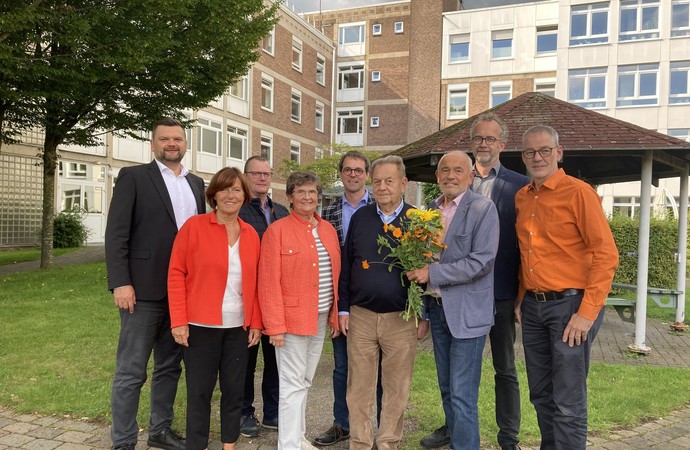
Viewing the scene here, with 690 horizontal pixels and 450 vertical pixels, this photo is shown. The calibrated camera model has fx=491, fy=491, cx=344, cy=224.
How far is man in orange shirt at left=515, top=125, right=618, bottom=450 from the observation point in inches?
125

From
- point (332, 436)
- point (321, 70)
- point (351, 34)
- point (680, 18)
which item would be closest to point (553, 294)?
point (332, 436)

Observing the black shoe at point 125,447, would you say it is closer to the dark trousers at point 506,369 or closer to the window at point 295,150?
the dark trousers at point 506,369

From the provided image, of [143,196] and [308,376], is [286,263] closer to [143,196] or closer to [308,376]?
[308,376]

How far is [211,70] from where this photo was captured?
12.7 metres

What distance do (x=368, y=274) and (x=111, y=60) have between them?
8666 mm

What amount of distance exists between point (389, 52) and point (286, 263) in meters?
35.7

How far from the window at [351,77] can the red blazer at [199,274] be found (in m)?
35.9

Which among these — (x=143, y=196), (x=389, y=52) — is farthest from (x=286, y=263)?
(x=389, y=52)

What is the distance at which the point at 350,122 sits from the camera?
125 ft

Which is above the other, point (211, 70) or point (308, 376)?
point (211, 70)

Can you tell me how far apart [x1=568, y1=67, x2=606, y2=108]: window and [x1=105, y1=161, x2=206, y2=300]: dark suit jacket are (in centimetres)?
2973

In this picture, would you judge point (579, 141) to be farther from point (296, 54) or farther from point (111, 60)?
point (296, 54)

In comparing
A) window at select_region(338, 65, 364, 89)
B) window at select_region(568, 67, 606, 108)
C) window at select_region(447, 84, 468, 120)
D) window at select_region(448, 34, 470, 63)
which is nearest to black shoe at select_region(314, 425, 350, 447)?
window at select_region(568, 67, 606, 108)

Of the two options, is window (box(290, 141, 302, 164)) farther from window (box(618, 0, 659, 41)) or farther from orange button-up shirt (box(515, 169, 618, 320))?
orange button-up shirt (box(515, 169, 618, 320))
